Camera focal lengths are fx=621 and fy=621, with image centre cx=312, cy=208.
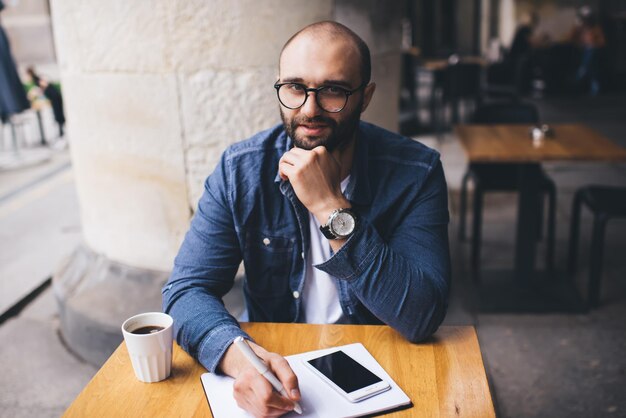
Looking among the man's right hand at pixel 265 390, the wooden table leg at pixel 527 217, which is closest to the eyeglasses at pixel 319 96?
the man's right hand at pixel 265 390

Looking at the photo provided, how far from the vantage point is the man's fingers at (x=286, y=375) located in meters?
1.22

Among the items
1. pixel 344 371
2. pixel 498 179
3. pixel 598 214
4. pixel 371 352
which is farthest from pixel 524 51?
pixel 344 371

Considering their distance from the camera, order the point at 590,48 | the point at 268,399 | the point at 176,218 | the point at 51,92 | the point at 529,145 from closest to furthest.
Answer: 1. the point at 268,399
2. the point at 176,218
3. the point at 529,145
4. the point at 51,92
5. the point at 590,48

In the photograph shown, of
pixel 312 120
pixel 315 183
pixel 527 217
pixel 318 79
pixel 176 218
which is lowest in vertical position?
pixel 527 217

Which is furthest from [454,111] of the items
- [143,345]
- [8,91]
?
[143,345]

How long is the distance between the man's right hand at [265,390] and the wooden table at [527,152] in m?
2.37

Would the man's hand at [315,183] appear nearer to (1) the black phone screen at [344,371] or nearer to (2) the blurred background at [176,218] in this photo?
(1) the black phone screen at [344,371]

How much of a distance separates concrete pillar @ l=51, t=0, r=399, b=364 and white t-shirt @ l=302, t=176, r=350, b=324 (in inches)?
47.3

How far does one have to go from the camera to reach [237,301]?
306 centimetres

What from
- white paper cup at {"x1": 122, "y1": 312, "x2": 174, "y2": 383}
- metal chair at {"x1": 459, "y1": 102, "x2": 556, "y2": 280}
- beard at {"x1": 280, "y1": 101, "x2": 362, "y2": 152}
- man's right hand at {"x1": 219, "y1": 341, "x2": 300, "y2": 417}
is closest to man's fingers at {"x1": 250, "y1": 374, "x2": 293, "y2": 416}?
man's right hand at {"x1": 219, "y1": 341, "x2": 300, "y2": 417}

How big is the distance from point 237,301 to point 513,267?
2103 millimetres

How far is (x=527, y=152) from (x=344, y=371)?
2.49m

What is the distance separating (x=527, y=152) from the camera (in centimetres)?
346

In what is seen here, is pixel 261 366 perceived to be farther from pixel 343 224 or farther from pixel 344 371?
pixel 343 224
